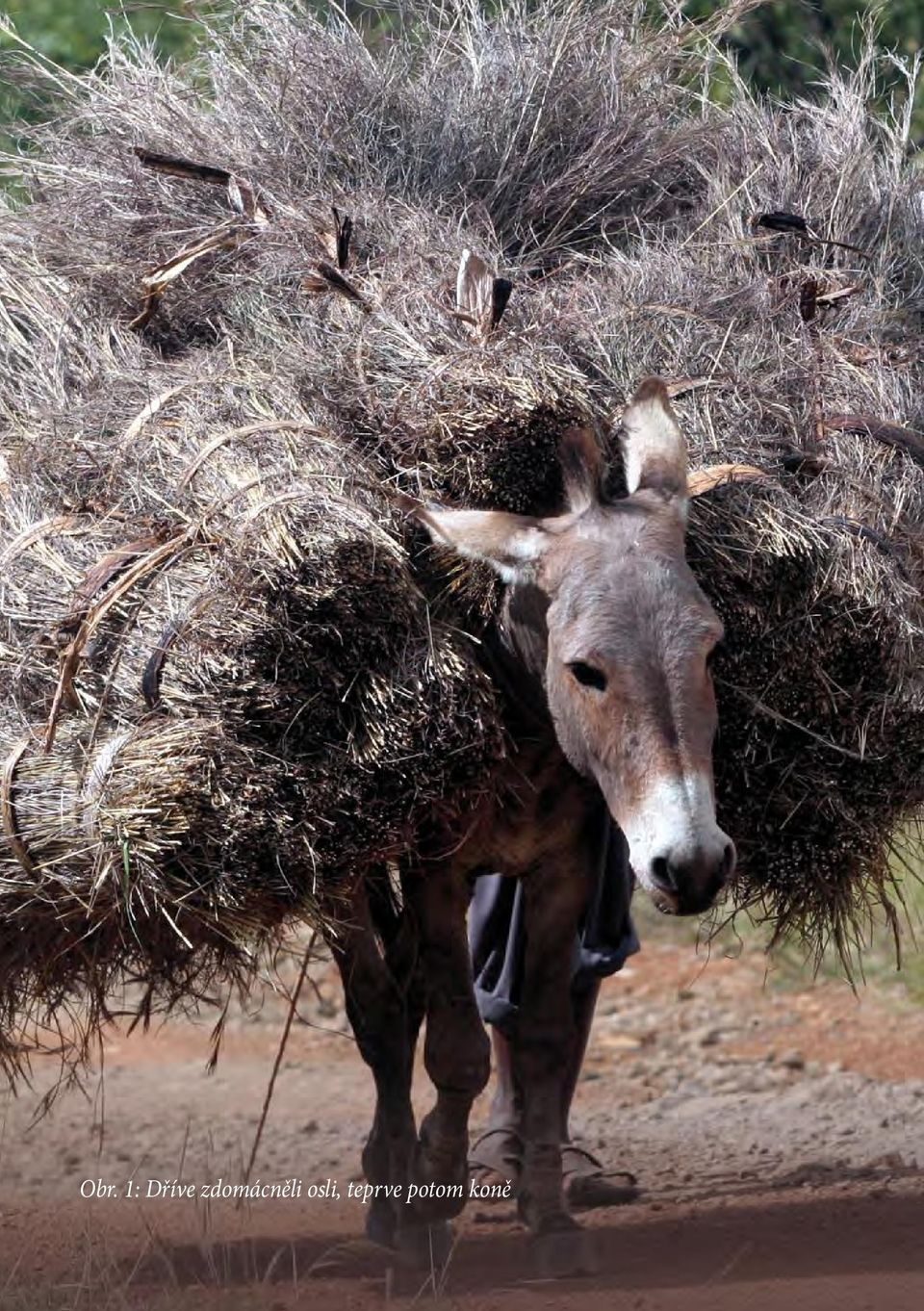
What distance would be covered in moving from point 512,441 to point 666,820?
2.72ft

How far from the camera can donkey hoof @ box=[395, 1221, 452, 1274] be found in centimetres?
393

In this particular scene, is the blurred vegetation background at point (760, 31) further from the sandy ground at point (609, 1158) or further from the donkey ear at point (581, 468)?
the donkey ear at point (581, 468)

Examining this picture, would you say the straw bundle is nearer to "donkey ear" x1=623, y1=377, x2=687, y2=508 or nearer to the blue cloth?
"donkey ear" x1=623, y1=377, x2=687, y2=508

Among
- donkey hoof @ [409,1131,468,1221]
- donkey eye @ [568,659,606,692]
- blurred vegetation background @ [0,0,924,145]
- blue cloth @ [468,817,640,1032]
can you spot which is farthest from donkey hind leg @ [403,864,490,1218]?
blurred vegetation background @ [0,0,924,145]

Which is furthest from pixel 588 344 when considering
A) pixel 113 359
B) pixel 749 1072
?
pixel 749 1072

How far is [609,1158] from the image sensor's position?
5.33 metres

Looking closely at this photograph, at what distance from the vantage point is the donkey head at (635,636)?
300 cm

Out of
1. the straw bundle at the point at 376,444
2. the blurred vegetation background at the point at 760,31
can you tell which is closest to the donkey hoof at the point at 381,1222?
the straw bundle at the point at 376,444

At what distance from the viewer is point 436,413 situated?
11.1 feet

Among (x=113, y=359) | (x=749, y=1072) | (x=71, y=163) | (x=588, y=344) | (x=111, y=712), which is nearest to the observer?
(x=111, y=712)

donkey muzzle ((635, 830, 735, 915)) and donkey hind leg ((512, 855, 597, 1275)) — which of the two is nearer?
donkey muzzle ((635, 830, 735, 915))

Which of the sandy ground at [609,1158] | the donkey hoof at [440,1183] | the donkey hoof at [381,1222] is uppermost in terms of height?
the donkey hoof at [440,1183]

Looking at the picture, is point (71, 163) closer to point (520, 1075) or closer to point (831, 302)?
point (831, 302)

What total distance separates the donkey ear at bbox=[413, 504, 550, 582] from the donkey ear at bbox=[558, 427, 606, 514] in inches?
3.8
